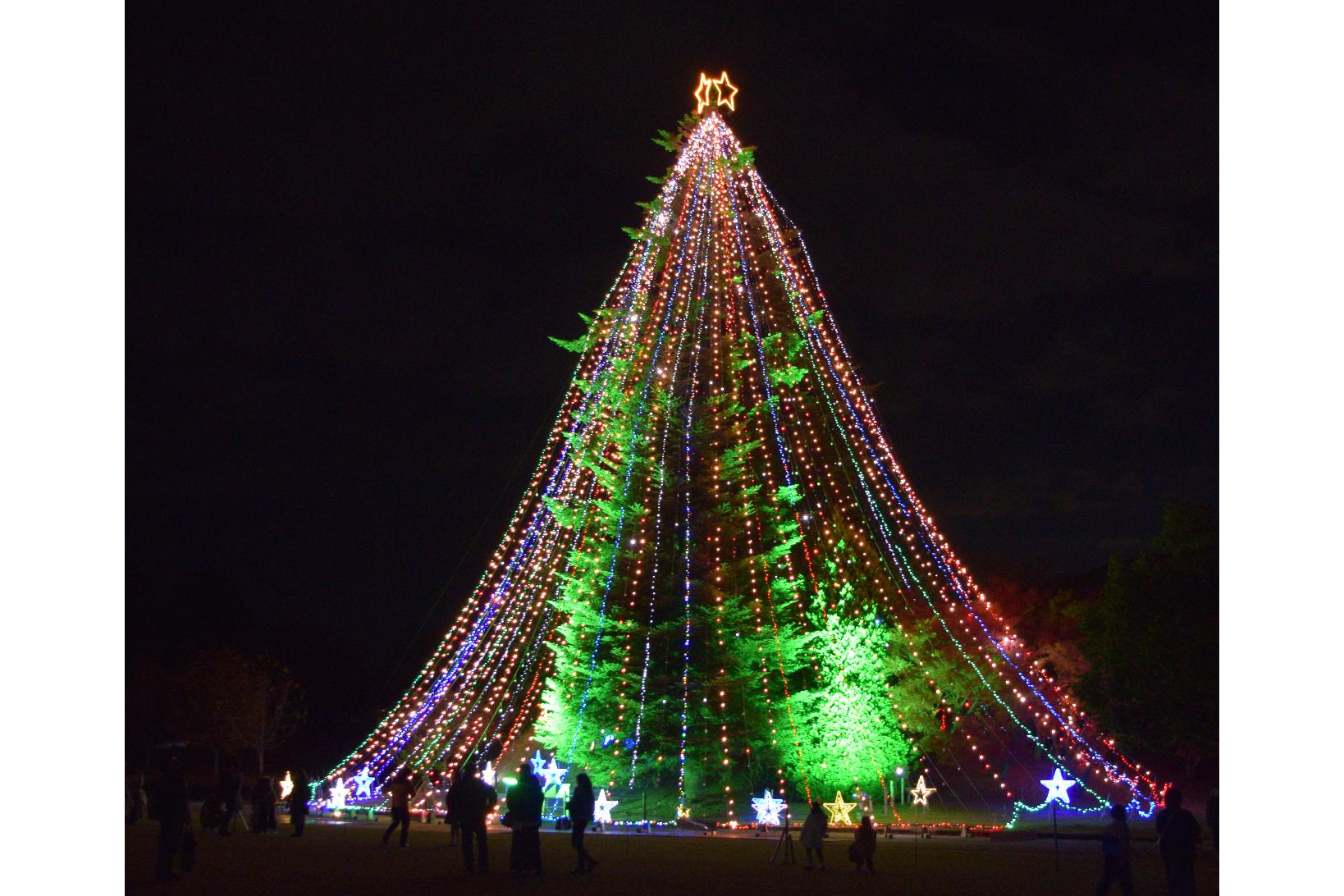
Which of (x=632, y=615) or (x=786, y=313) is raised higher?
(x=786, y=313)

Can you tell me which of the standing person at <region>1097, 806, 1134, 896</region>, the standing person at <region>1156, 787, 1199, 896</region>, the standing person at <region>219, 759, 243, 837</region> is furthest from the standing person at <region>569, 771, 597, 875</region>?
the standing person at <region>219, 759, 243, 837</region>

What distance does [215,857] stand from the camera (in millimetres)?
13203

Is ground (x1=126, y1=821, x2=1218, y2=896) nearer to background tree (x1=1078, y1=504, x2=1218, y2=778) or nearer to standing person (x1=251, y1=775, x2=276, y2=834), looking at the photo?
standing person (x1=251, y1=775, x2=276, y2=834)

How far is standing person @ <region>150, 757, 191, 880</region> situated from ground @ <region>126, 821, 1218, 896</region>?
201 millimetres

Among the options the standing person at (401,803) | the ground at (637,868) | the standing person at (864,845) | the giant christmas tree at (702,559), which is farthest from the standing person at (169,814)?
the giant christmas tree at (702,559)

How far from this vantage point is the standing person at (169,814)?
34.2 ft

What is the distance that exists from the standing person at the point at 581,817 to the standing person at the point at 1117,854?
510 centimetres

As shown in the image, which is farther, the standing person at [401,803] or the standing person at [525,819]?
the standing person at [401,803]

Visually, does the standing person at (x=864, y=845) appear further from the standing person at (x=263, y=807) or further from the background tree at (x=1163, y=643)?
the background tree at (x=1163, y=643)

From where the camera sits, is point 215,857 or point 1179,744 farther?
point 1179,744

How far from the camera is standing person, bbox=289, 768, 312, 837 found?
17.1 meters

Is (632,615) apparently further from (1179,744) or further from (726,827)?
(1179,744)

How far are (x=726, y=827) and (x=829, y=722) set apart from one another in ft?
14.6
